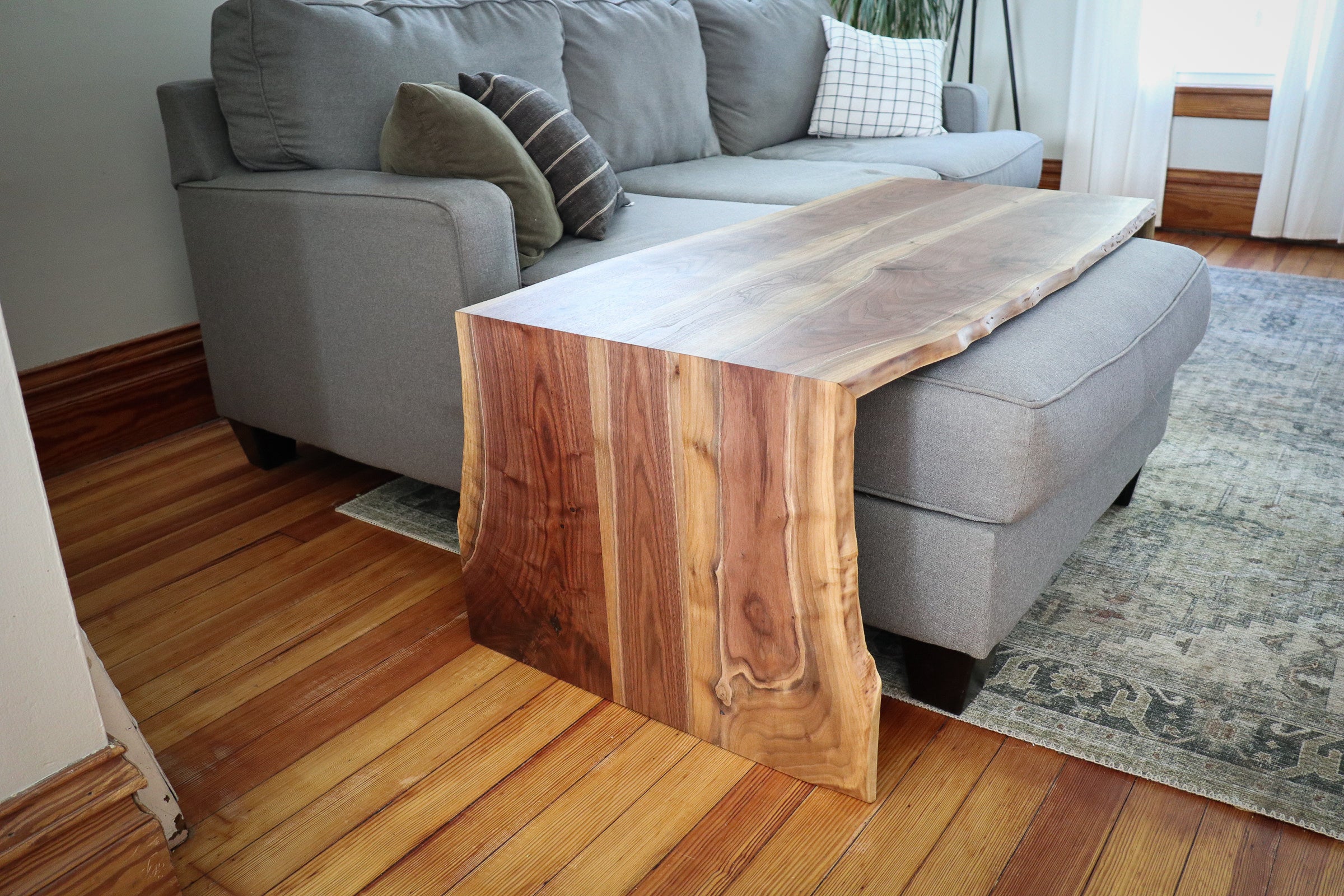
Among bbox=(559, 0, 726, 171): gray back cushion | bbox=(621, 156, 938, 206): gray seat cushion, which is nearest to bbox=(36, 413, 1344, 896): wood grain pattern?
bbox=(621, 156, 938, 206): gray seat cushion

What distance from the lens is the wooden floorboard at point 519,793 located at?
1029 millimetres

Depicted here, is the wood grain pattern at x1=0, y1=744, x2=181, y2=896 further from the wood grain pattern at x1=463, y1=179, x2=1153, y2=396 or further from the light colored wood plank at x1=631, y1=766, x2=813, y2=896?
the wood grain pattern at x1=463, y1=179, x2=1153, y2=396

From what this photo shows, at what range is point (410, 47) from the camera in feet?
6.25

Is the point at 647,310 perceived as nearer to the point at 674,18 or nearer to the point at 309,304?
the point at 309,304

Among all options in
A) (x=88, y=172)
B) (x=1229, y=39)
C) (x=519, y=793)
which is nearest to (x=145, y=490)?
(x=88, y=172)

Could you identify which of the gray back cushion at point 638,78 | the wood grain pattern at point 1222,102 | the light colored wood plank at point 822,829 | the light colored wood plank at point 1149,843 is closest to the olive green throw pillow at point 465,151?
the gray back cushion at point 638,78

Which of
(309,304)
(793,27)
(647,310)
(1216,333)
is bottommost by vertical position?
(1216,333)

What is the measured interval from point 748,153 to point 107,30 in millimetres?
1596

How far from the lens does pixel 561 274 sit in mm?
1591

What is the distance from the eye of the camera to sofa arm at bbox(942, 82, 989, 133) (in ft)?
10.7

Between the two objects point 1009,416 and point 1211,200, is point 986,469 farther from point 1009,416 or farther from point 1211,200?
point 1211,200

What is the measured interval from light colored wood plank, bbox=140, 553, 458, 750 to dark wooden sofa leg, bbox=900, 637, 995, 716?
723 mm

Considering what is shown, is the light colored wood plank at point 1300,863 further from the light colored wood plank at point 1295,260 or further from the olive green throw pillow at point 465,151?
the light colored wood plank at point 1295,260

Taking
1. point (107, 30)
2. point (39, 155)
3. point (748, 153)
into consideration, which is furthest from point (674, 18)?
point (39, 155)
